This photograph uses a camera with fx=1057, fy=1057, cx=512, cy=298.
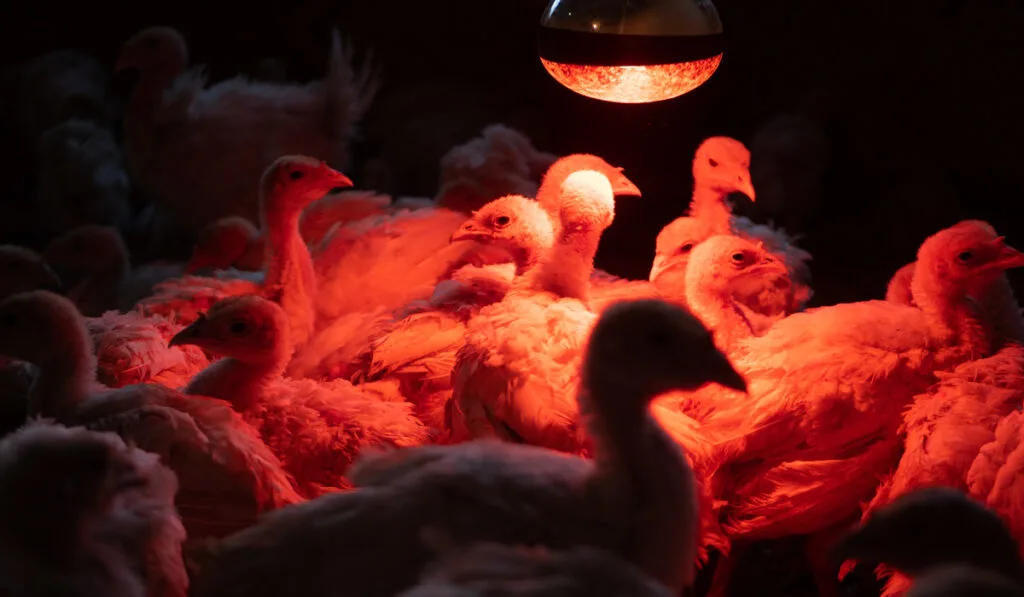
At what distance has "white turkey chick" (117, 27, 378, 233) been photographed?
6078 mm

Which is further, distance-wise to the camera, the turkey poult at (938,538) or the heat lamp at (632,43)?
the heat lamp at (632,43)

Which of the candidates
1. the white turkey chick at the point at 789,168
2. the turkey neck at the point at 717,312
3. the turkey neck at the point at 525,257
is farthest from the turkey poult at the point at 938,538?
the white turkey chick at the point at 789,168

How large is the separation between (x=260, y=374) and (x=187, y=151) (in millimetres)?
3109

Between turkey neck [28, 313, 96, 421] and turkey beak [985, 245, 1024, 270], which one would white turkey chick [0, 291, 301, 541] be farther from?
turkey beak [985, 245, 1024, 270]

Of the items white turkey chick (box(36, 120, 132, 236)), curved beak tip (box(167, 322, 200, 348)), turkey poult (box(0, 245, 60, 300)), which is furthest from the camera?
white turkey chick (box(36, 120, 132, 236))

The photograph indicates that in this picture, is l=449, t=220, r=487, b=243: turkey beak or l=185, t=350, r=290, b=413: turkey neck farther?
l=449, t=220, r=487, b=243: turkey beak

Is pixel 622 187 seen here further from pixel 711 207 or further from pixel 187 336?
pixel 187 336

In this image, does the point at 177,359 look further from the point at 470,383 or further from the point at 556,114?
the point at 556,114

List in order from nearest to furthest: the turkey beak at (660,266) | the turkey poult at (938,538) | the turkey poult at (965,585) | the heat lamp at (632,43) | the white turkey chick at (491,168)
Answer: the turkey poult at (965,585) → the turkey poult at (938,538) → the heat lamp at (632,43) → the turkey beak at (660,266) → the white turkey chick at (491,168)

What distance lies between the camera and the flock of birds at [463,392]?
2113 millimetres

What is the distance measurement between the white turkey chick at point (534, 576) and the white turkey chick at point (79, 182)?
571 centimetres

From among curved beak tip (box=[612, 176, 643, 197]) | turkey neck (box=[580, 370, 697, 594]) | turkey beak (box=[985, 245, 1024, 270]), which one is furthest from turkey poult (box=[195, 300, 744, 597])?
curved beak tip (box=[612, 176, 643, 197])

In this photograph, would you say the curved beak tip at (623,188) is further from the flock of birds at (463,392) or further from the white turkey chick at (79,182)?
the white turkey chick at (79,182)

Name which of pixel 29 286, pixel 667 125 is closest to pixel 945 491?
pixel 29 286
